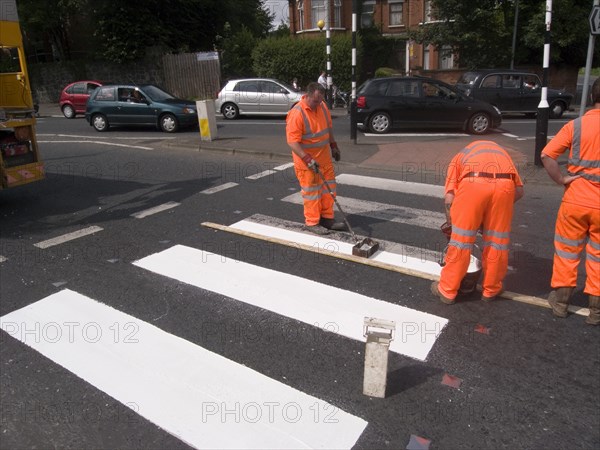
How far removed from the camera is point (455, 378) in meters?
3.55

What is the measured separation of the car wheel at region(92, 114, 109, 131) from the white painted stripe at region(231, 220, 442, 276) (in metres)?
12.3

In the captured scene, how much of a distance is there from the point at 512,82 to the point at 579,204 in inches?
633

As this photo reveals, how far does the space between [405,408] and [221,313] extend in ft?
6.14

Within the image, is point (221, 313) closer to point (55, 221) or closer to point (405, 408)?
point (405, 408)

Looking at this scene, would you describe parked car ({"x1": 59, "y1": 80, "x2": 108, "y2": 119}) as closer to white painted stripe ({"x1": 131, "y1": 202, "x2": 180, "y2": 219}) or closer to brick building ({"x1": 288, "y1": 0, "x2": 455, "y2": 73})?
white painted stripe ({"x1": 131, "y1": 202, "x2": 180, "y2": 219})

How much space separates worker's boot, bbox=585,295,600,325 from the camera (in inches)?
162

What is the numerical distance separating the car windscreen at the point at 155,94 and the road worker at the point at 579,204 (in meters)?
14.9

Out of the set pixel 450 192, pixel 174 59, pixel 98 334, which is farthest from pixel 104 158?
pixel 174 59

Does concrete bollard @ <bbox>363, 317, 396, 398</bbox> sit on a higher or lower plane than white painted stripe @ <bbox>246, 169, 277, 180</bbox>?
higher

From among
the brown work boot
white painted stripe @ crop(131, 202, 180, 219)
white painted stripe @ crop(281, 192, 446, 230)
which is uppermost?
white painted stripe @ crop(131, 202, 180, 219)

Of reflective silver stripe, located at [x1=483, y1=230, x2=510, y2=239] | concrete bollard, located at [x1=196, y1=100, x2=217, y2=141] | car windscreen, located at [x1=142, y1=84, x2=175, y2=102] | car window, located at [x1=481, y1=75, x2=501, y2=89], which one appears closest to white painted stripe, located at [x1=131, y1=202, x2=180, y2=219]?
reflective silver stripe, located at [x1=483, y1=230, x2=510, y2=239]

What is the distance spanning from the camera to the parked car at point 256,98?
1981 centimetres

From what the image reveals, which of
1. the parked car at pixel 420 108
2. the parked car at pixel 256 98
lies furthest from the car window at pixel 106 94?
the parked car at pixel 420 108

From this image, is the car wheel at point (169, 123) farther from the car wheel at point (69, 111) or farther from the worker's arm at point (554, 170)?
the worker's arm at point (554, 170)
